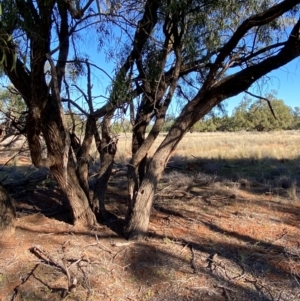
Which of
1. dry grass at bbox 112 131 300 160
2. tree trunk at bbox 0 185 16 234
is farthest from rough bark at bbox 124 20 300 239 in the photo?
dry grass at bbox 112 131 300 160

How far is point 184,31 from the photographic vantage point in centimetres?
586

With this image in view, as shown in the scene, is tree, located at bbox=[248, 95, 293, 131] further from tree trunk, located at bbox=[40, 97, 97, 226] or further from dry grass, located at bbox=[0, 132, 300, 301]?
tree trunk, located at bbox=[40, 97, 97, 226]

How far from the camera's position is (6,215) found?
207 inches

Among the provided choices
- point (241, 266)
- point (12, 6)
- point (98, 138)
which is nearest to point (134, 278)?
point (241, 266)

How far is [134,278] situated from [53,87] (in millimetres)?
2513

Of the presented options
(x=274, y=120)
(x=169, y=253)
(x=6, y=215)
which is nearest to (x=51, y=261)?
(x=6, y=215)

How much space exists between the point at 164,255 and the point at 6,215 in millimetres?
2288

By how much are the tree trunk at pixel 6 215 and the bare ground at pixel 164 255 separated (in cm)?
16

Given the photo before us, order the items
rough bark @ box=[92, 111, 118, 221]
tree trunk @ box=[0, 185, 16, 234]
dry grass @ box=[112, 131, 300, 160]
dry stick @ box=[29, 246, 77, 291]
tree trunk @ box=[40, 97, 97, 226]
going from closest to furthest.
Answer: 1. dry stick @ box=[29, 246, 77, 291]
2. tree trunk @ box=[40, 97, 97, 226]
3. tree trunk @ box=[0, 185, 16, 234]
4. rough bark @ box=[92, 111, 118, 221]
5. dry grass @ box=[112, 131, 300, 160]

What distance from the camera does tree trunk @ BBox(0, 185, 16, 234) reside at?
5234 millimetres

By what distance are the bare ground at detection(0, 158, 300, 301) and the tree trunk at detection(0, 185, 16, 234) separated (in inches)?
6.3

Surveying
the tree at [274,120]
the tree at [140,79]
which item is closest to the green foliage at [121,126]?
the tree at [140,79]

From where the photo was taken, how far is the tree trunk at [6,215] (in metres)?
5.23

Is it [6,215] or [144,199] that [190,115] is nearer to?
[144,199]
